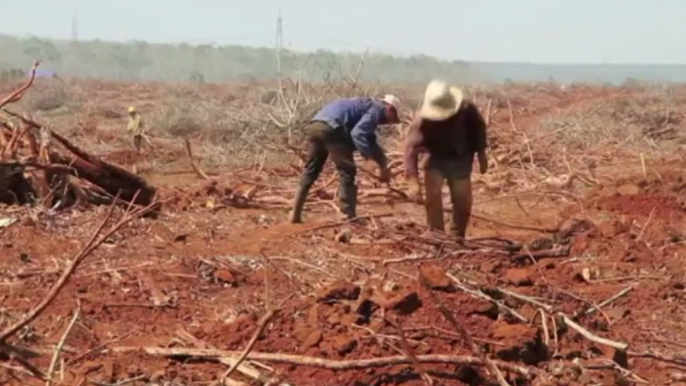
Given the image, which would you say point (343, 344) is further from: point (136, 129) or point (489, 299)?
point (136, 129)

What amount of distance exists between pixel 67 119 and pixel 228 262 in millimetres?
20351

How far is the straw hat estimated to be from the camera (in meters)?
8.34

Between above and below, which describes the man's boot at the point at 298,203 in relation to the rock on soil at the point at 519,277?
below

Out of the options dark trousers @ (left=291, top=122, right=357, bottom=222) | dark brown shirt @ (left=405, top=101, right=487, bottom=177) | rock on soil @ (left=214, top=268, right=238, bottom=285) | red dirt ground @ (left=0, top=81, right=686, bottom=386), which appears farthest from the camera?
dark trousers @ (left=291, top=122, right=357, bottom=222)

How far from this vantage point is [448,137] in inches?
336

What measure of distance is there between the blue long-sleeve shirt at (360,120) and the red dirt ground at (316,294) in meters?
0.61

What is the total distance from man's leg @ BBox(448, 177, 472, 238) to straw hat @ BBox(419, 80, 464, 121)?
21.7 inches

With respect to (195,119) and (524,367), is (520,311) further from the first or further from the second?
(195,119)

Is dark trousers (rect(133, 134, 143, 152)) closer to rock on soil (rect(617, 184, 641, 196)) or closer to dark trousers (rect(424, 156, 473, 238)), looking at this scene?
rock on soil (rect(617, 184, 641, 196))

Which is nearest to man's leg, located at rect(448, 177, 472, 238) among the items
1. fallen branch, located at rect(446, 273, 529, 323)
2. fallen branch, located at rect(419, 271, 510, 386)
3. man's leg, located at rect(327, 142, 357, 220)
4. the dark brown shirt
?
the dark brown shirt

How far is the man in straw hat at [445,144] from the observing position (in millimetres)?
8375

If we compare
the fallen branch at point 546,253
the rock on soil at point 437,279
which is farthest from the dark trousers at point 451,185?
the rock on soil at point 437,279

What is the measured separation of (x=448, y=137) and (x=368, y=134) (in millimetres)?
801

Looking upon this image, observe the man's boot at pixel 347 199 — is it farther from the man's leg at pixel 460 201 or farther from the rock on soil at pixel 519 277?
the rock on soil at pixel 519 277
